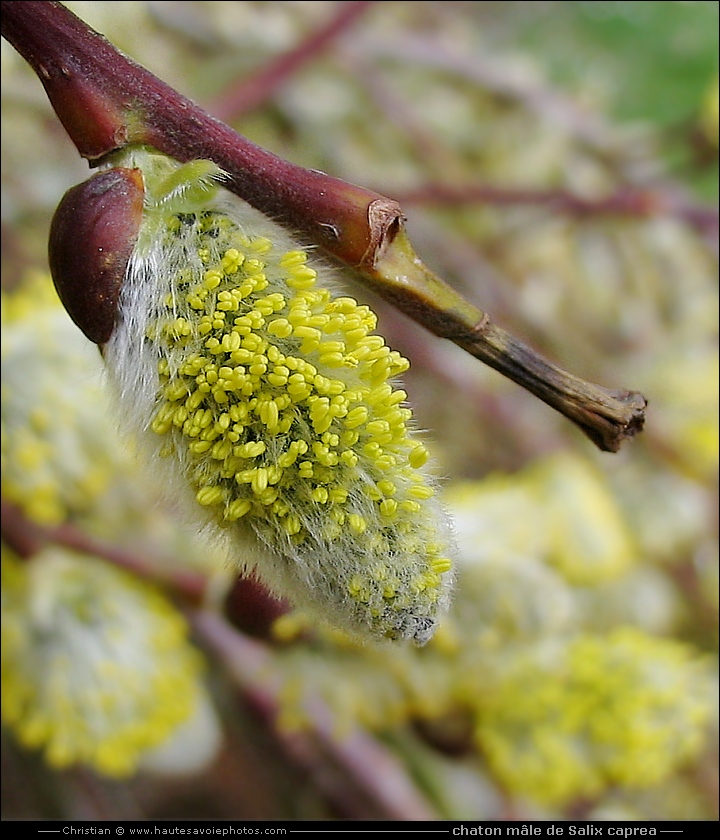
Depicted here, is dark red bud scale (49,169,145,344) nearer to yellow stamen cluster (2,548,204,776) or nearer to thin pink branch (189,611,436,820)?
yellow stamen cluster (2,548,204,776)

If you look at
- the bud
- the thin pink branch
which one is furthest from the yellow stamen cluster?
the bud

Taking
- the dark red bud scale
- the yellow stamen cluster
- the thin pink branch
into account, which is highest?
the thin pink branch

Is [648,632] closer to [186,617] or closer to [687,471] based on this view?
[687,471]

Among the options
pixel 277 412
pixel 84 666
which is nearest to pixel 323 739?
pixel 84 666

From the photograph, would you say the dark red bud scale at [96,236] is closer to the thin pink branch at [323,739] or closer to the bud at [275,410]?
the bud at [275,410]

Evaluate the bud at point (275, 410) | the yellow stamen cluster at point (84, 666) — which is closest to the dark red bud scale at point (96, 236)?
the bud at point (275, 410)

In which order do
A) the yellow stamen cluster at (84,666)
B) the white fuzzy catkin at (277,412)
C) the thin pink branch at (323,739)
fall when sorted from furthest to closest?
the thin pink branch at (323,739) → the yellow stamen cluster at (84,666) → the white fuzzy catkin at (277,412)
